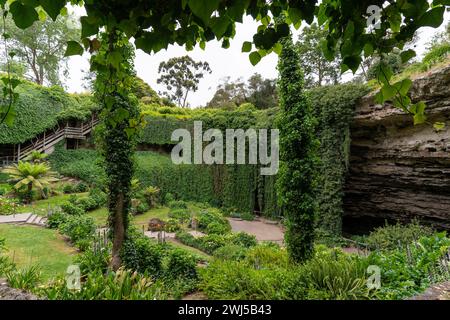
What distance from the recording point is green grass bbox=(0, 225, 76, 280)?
26.9 ft

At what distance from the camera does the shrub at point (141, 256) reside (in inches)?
307

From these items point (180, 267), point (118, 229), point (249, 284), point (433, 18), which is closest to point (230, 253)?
point (180, 267)

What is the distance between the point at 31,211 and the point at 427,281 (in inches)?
668

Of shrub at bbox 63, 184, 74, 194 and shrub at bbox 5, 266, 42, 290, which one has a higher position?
shrub at bbox 63, 184, 74, 194

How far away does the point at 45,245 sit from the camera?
33.1ft

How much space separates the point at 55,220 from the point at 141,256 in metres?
6.89

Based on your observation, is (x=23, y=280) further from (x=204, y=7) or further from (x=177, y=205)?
(x=177, y=205)

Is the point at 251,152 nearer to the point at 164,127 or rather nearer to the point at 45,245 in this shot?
the point at 164,127

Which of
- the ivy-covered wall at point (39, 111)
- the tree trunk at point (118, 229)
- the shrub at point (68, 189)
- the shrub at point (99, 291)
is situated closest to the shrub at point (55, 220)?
the tree trunk at point (118, 229)

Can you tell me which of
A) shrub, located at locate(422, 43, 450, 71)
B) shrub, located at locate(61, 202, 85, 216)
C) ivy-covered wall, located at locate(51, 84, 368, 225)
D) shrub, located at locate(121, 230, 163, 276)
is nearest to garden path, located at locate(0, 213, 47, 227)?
shrub, located at locate(61, 202, 85, 216)

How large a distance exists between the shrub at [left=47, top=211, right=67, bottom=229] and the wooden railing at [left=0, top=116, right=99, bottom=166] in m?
11.1

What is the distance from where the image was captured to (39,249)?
964cm

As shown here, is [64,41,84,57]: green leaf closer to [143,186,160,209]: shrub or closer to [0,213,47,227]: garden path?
[0,213,47,227]: garden path

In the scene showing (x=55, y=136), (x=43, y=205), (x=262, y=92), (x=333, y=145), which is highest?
(x=262, y=92)
